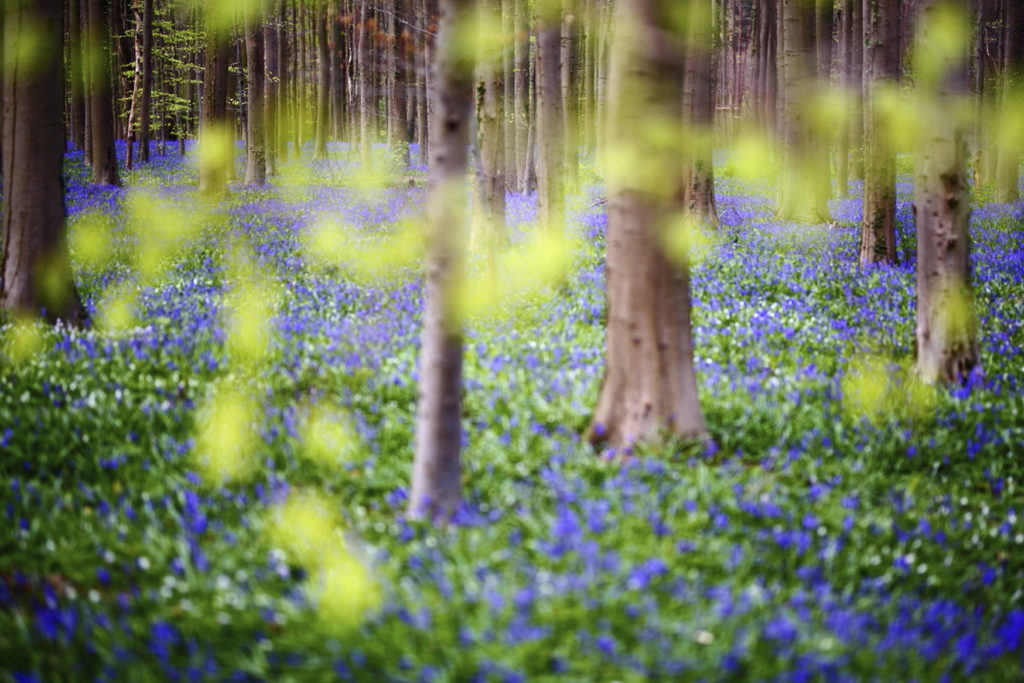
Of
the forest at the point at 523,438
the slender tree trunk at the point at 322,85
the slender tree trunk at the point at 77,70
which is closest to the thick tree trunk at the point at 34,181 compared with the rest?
the forest at the point at 523,438

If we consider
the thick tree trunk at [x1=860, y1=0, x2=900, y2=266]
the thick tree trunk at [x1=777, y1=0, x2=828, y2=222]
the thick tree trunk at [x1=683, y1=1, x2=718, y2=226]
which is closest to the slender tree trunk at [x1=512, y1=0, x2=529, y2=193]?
the thick tree trunk at [x1=777, y1=0, x2=828, y2=222]

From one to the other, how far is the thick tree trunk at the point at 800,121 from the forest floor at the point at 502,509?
7728 mm

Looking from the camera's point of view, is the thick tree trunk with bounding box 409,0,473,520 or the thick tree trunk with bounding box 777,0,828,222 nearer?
the thick tree trunk with bounding box 409,0,473,520

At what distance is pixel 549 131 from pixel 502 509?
7579 mm

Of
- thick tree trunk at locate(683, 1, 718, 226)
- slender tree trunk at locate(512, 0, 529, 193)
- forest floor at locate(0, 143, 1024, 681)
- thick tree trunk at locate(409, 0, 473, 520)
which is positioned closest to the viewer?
forest floor at locate(0, 143, 1024, 681)

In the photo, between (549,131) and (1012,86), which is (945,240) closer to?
(549,131)

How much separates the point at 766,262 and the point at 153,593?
1015 centimetres

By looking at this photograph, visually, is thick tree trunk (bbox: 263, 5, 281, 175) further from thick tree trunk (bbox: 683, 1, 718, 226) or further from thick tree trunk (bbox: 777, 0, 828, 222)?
thick tree trunk (bbox: 777, 0, 828, 222)

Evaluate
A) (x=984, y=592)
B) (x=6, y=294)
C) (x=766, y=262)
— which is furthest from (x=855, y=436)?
(x=6, y=294)

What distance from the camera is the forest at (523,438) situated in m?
3.13

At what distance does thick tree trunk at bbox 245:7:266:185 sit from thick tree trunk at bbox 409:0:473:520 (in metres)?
19.0

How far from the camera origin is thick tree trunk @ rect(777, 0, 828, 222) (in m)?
15.2

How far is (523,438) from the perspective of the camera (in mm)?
5145

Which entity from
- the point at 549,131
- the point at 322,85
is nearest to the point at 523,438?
the point at 549,131
